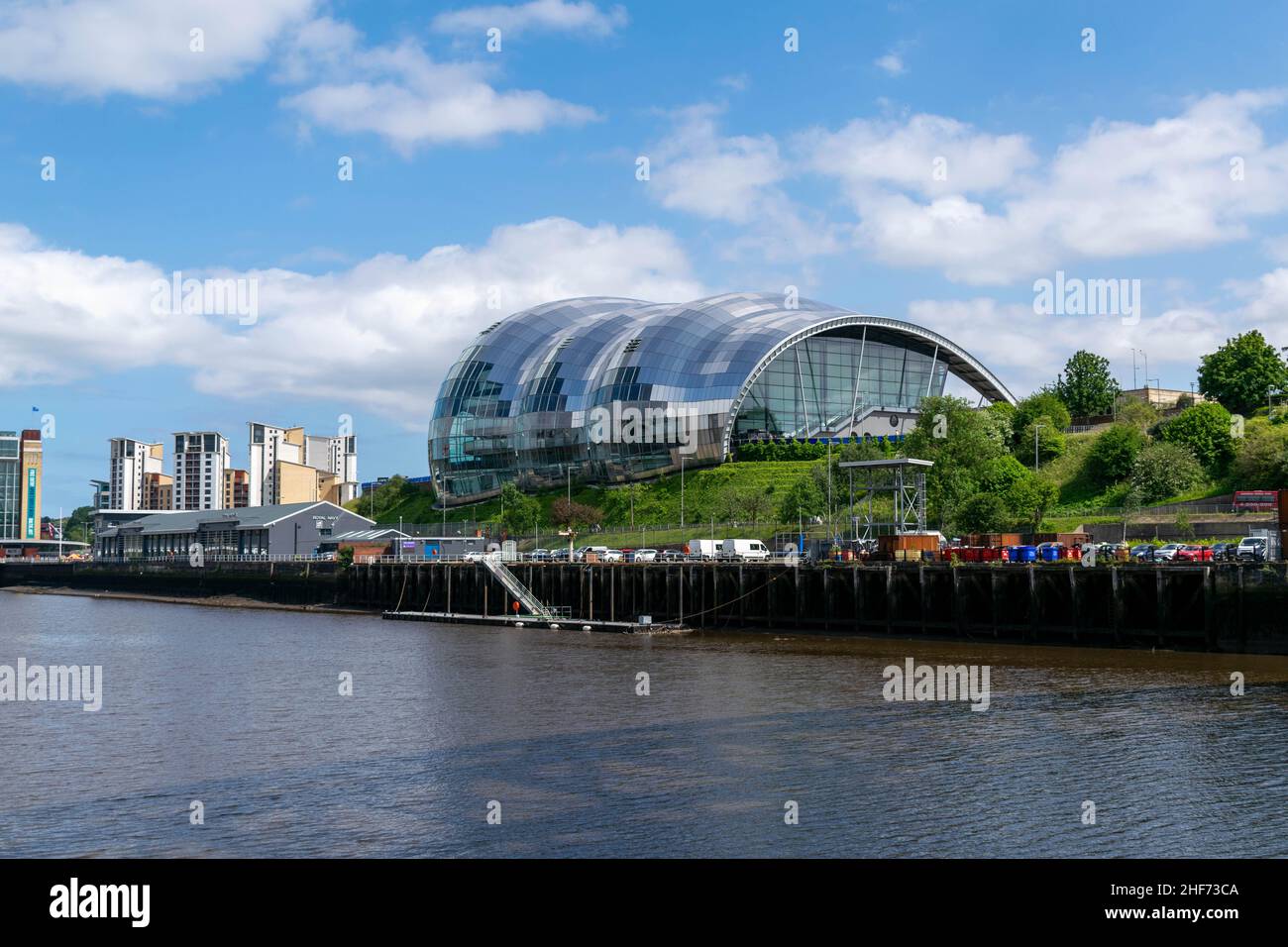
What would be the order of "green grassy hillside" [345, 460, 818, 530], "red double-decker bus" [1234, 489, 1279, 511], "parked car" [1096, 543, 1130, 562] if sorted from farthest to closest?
1. "green grassy hillside" [345, 460, 818, 530]
2. "red double-decker bus" [1234, 489, 1279, 511]
3. "parked car" [1096, 543, 1130, 562]

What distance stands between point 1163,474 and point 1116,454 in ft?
19.1

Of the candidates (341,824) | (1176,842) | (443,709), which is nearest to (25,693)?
(443,709)

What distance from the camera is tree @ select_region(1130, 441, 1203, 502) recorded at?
85625 millimetres

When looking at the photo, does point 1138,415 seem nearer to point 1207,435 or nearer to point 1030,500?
Result: point 1207,435

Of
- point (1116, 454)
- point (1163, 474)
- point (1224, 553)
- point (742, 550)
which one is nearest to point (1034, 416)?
point (1116, 454)

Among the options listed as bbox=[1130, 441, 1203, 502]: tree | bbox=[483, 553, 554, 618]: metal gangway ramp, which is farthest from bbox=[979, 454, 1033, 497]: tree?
bbox=[483, 553, 554, 618]: metal gangway ramp

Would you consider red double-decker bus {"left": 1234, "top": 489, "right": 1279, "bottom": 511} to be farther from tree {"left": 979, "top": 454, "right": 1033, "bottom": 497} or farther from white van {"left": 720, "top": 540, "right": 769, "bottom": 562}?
white van {"left": 720, "top": 540, "right": 769, "bottom": 562}

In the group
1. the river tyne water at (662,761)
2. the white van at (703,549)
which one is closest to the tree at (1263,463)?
the white van at (703,549)

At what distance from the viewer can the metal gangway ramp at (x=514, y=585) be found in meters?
76.2

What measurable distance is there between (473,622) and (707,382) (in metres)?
52.3

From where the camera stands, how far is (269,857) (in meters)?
20.6

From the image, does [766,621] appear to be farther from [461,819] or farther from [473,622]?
[461,819]

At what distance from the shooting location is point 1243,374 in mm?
111875

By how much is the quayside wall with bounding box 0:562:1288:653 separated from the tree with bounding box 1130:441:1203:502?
113ft
